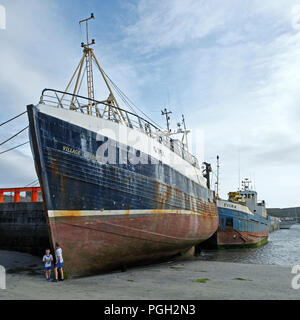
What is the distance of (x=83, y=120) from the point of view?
434 inches

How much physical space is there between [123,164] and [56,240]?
3862 mm

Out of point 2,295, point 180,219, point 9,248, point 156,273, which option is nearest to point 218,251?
point 180,219

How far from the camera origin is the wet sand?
829 centimetres

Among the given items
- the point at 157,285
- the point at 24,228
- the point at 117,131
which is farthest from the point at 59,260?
the point at 24,228

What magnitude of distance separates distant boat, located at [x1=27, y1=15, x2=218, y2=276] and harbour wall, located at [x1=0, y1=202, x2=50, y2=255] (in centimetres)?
794

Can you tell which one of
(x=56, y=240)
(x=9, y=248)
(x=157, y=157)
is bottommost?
(x=9, y=248)

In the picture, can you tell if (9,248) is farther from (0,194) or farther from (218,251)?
(218,251)

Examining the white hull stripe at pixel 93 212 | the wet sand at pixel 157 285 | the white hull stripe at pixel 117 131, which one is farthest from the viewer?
the white hull stripe at pixel 117 131

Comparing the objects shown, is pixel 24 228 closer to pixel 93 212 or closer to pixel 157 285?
pixel 93 212

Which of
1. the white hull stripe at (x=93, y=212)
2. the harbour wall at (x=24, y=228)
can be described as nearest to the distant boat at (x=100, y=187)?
the white hull stripe at (x=93, y=212)

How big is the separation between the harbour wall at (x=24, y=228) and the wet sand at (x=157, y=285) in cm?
393

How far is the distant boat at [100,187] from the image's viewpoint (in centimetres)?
989

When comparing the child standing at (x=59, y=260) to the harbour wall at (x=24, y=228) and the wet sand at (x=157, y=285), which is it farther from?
the harbour wall at (x=24, y=228)

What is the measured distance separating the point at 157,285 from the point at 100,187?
4.04 m
